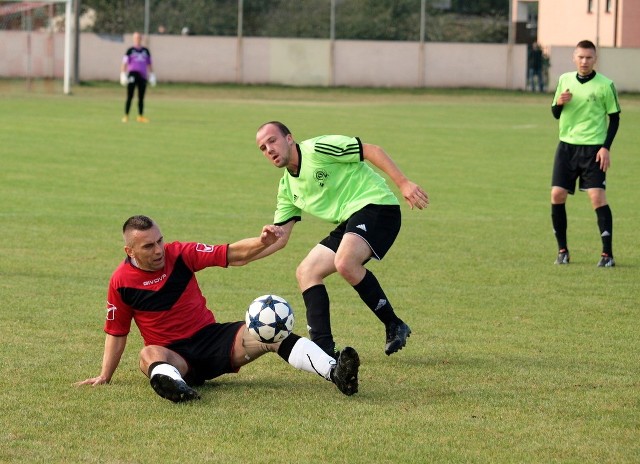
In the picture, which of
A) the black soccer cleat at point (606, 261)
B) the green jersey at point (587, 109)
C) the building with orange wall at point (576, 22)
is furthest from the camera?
the building with orange wall at point (576, 22)

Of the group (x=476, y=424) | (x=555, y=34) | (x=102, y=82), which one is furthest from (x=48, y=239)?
(x=555, y=34)

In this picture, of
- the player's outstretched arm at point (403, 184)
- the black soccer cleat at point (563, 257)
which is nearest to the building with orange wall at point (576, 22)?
the black soccer cleat at point (563, 257)

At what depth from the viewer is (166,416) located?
608cm

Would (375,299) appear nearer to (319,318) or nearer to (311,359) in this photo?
(319,318)

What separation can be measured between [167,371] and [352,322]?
8.80 feet

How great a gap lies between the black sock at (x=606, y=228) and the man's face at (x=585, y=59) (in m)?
1.41

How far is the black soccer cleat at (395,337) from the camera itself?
733 centimetres

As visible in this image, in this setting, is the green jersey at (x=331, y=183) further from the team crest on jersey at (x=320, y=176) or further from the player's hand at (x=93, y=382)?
the player's hand at (x=93, y=382)

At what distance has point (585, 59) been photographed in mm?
11727

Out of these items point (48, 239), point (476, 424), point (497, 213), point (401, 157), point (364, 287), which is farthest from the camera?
point (401, 157)

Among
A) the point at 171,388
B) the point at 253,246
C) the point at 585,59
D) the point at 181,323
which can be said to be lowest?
the point at 171,388

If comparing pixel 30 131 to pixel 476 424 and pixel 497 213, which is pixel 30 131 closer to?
pixel 497 213

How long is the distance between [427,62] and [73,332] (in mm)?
43947

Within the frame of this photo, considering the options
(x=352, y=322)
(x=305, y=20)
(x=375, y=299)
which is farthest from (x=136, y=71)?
(x=375, y=299)
